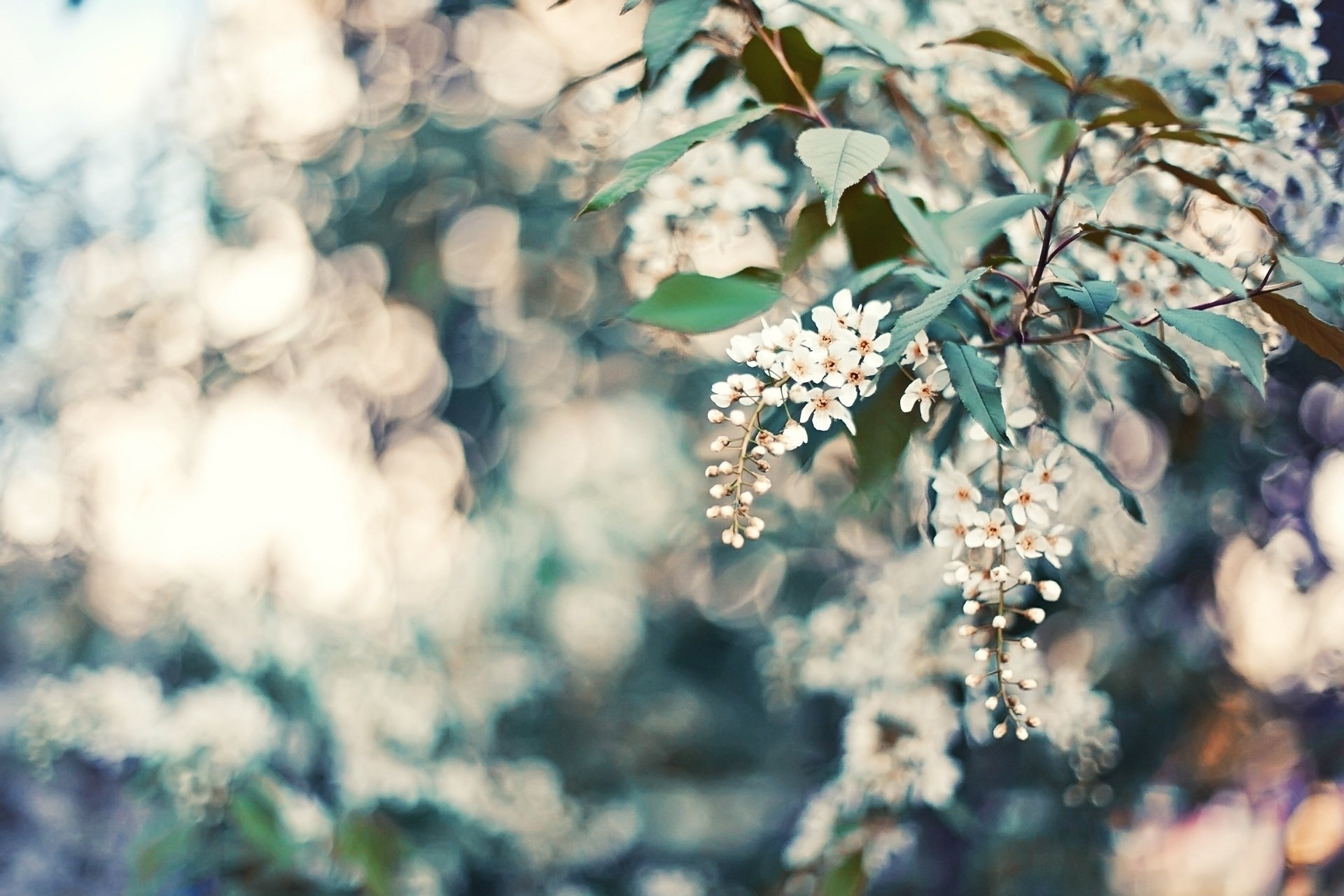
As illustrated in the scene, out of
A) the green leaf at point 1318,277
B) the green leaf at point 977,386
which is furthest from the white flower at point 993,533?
the green leaf at point 1318,277

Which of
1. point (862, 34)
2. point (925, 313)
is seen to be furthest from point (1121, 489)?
point (862, 34)

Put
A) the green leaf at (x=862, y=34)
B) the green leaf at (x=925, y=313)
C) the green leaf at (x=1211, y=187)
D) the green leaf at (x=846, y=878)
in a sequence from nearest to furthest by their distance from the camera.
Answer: the green leaf at (x=925, y=313)
the green leaf at (x=1211, y=187)
the green leaf at (x=862, y=34)
the green leaf at (x=846, y=878)

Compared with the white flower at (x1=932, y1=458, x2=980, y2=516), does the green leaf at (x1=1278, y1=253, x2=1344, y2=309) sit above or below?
above

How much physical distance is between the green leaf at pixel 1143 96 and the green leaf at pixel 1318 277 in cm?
13

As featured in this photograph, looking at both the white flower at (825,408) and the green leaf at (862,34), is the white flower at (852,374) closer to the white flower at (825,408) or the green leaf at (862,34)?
the white flower at (825,408)

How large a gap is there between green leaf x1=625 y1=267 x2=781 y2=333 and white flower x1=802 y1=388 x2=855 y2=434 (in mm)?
94

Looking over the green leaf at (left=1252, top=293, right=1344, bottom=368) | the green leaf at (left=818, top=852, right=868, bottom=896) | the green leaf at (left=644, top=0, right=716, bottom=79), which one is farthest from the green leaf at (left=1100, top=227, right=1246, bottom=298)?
the green leaf at (left=818, top=852, right=868, bottom=896)

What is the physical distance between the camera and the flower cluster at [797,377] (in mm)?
561

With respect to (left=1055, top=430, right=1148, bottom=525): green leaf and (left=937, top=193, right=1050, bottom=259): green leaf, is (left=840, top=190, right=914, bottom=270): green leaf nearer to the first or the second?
(left=937, top=193, right=1050, bottom=259): green leaf

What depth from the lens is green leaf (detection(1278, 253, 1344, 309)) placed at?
0.58 m

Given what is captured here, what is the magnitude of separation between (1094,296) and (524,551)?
6.36 feet

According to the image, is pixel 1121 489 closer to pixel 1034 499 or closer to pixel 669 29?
pixel 1034 499

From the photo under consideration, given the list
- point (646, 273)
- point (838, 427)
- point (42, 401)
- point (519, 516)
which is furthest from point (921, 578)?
point (42, 401)

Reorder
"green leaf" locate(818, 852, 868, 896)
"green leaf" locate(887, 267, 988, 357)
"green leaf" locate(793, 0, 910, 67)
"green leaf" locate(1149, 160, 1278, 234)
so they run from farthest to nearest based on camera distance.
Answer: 1. "green leaf" locate(818, 852, 868, 896)
2. "green leaf" locate(793, 0, 910, 67)
3. "green leaf" locate(1149, 160, 1278, 234)
4. "green leaf" locate(887, 267, 988, 357)
